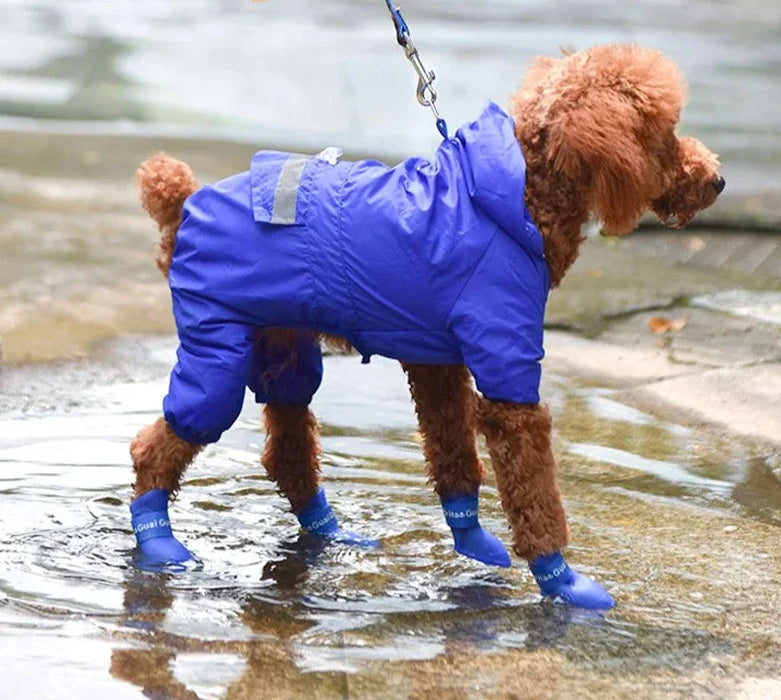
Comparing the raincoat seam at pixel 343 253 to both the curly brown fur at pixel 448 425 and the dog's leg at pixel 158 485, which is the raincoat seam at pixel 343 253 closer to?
the curly brown fur at pixel 448 425

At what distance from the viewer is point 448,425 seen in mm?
4211

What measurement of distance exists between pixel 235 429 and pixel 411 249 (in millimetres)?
1900

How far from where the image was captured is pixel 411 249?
3.73 meters

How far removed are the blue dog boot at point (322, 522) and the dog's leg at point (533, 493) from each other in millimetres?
670

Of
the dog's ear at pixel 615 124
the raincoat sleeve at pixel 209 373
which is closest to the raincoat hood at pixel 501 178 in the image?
the dog's ear at pixel 615 124

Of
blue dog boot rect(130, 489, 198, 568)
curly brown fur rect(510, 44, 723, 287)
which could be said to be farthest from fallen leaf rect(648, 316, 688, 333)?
blue dog boot rect(130, 489, 198, 568)

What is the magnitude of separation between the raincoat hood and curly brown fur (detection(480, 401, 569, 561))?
0.44 m

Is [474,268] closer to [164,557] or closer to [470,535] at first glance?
[470,535]

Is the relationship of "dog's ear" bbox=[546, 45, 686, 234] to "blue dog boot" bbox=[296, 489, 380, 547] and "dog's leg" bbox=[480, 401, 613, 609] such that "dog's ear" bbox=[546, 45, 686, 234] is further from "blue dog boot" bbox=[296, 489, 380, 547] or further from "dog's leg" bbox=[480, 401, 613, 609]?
"blue dog boot" bbox=[296, 489, 380, 547]

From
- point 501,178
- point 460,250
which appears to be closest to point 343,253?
point 460,250

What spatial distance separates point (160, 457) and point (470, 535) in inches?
36.0

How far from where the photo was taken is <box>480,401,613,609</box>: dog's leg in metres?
3.77

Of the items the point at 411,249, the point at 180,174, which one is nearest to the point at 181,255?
the point at 180,174

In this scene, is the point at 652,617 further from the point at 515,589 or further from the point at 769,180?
the point at 769,180
